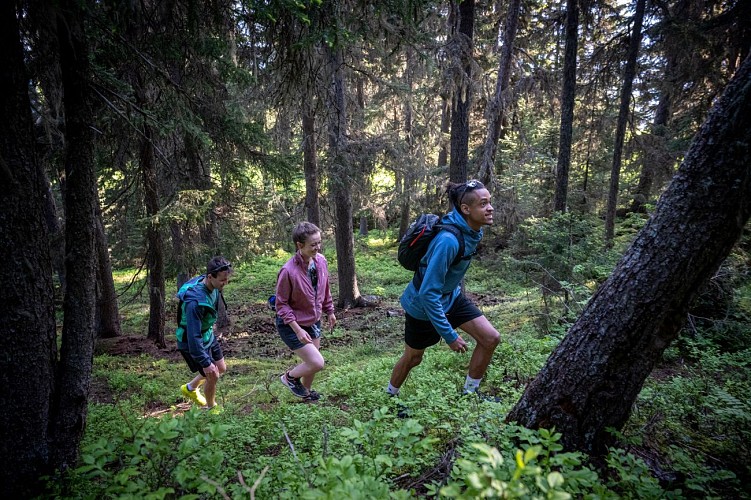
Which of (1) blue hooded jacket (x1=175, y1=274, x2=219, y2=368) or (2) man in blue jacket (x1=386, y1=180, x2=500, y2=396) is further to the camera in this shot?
(1) blue hooded jacket (x1=175, y1=274, x2=219, y2=368)

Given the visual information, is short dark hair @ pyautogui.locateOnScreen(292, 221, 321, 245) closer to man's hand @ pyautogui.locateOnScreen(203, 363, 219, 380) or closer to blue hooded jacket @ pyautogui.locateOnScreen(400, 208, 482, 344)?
blue hooded jacket @ pyautogui.locateOnScreen(400, 208, 482, 344)

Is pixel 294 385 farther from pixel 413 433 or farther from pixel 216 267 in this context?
pixel 413 433

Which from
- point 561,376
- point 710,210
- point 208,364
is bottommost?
point 208,364

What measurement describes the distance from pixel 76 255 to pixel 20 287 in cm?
53

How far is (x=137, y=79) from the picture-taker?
7.67 metres

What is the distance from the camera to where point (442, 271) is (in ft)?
12.4

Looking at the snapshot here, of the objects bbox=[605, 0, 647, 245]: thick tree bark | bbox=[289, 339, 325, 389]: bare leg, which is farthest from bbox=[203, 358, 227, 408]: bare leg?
bbox=[605, 0, 647, 245]: thick tree bark

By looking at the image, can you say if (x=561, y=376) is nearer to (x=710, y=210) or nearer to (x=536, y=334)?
(x=710, y=210)

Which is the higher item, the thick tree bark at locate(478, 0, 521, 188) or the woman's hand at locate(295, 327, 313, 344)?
the thick tree bark at locate(478, 0, 521, 188)

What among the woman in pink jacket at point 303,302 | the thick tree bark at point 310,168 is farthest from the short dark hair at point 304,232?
the thick tree bark at point 310,168

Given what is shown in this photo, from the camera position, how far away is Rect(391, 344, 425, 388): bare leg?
169 inches

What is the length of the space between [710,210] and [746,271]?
5.50 meters

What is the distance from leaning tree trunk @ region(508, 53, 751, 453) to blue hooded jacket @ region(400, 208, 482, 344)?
3.43 ft

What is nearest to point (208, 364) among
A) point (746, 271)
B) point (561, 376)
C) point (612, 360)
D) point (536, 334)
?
point (561, 376)
